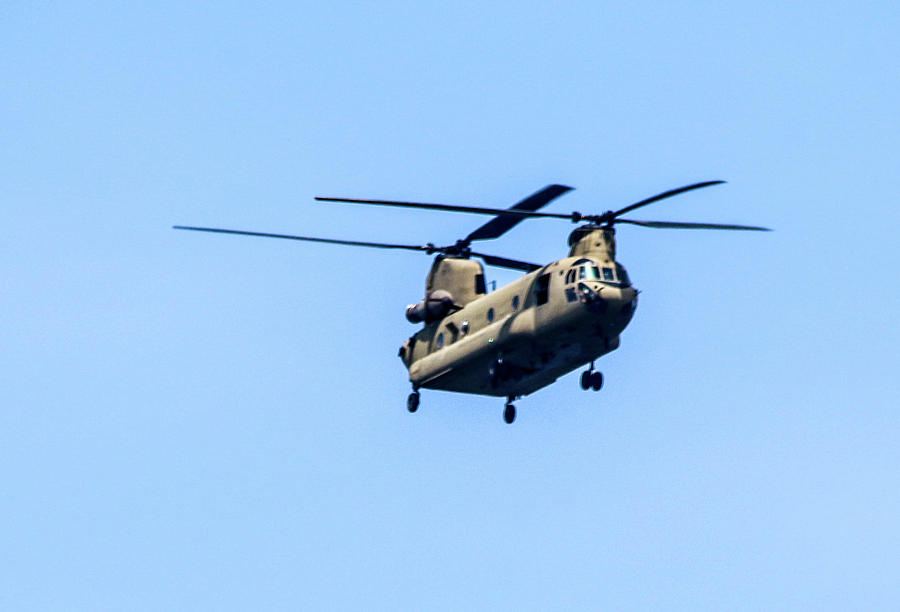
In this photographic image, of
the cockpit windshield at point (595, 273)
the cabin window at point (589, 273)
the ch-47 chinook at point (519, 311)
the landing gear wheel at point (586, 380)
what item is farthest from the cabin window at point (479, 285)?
the cabin window at point (589, 273)

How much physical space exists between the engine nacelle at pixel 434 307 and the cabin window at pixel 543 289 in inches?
268

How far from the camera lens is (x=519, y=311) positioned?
65625 millimetres

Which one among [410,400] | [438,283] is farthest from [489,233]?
[410,400]

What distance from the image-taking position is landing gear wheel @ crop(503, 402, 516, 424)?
6900cm

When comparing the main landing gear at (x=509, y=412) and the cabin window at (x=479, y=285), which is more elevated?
the cabin window at (x=479, y=285)

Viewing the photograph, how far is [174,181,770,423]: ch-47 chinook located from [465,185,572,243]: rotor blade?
39 mm

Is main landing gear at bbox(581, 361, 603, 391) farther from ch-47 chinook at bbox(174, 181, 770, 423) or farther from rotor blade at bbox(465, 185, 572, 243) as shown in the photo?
rotor blade at bbox(465, 185, 572, 243)

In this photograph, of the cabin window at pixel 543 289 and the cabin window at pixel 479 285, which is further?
the cabin window at pixel 479 285

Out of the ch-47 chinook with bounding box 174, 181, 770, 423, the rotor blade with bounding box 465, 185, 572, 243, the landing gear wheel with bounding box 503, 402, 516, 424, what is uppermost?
the rotor blade with bounding box 465, 185, 572, 243

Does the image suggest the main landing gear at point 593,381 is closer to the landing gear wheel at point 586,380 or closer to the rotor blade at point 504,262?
the landing gear wheel at point 586,380

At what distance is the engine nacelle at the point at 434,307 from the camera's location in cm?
7112

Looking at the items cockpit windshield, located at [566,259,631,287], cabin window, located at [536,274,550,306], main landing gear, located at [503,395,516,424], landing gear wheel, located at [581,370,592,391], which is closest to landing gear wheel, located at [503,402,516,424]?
main landing gear, located at [503,395,516,424]

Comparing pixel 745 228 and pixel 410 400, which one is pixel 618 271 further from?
pixel 410 400

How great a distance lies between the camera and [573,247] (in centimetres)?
6625
